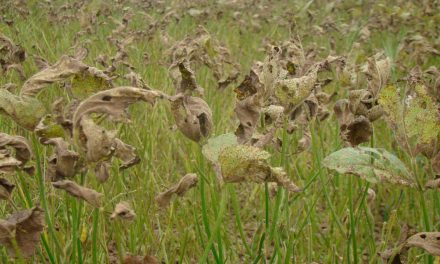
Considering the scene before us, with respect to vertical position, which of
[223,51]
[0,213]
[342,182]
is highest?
[223,51]

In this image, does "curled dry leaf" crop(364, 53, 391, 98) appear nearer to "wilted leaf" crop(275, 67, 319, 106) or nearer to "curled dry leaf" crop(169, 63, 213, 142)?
"wilted leaf" crop(275, 67, 319, 106)

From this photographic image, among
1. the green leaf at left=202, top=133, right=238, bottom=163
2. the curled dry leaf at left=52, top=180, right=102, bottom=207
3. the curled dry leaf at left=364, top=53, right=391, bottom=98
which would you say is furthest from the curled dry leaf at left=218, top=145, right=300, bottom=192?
the curled dry leaf at left=364, top=53, right=391, bottom=98

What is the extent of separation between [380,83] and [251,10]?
4.40 meters

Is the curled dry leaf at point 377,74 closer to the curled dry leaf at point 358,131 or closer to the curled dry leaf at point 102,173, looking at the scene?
the curled dry leaf at point 358,131

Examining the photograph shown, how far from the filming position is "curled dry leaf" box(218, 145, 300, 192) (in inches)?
24.7

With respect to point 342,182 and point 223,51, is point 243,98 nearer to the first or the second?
point 342,182

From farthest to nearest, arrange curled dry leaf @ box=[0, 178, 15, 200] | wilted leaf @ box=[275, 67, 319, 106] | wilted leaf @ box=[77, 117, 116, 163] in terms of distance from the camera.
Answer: wilted leaf @ box=[275, 67, 319, 106] → curled dry leaf @ box=[0, 178, 15, 200] → wilted leaf @ box=[77, 117, 116, 163]

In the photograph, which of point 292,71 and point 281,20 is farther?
point 281,20

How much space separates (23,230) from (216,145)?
10.1 inches

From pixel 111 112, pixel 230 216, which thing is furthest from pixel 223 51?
pixel 111 112

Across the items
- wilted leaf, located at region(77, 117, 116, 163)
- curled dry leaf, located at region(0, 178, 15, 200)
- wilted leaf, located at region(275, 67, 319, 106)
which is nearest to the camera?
wilted leaf, located at region(77, 117, 116, 163)

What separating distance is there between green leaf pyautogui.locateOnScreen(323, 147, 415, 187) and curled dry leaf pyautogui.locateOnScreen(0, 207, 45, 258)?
0.35m

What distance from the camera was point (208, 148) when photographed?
2.27ft

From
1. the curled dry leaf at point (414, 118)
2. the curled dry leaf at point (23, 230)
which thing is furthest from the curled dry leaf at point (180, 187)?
the curled dry leaf at point (414, 118)
